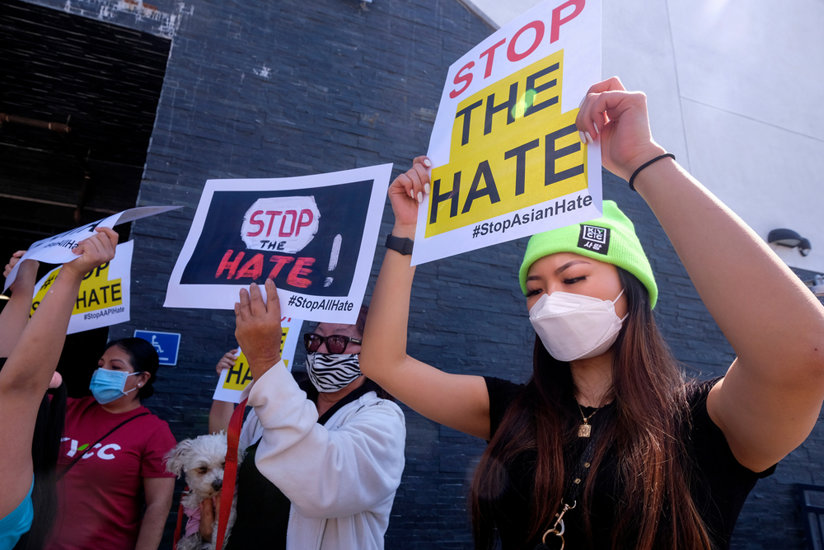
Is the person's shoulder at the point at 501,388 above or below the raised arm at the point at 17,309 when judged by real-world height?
below

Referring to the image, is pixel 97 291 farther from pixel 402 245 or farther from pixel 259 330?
pixel 402 245

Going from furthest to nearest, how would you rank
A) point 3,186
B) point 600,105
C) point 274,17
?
point 3,186, point 274,17, point 600,105

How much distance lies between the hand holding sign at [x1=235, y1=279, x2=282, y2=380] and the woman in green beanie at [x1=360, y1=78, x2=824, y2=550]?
32 cm

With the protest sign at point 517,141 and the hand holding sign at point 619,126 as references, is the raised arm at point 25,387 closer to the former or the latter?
the protest sign at point 517,141

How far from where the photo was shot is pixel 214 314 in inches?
174

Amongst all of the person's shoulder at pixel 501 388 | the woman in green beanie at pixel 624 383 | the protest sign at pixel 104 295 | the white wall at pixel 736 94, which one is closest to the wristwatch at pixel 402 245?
the woman in green beanie at pixel 624 383

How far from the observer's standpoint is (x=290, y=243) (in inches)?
81.1

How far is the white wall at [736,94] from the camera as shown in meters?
6.65

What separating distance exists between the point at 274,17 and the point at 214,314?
292 cm

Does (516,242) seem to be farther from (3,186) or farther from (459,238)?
(3,186)

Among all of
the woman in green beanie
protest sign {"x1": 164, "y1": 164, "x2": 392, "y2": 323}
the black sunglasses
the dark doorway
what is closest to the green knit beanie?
the woman in green beanie

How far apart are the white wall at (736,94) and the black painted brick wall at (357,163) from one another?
1432 millimetres

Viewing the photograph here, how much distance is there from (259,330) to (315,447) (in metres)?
0.42

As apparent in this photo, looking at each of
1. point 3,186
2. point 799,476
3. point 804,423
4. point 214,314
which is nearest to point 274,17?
point 214,314
